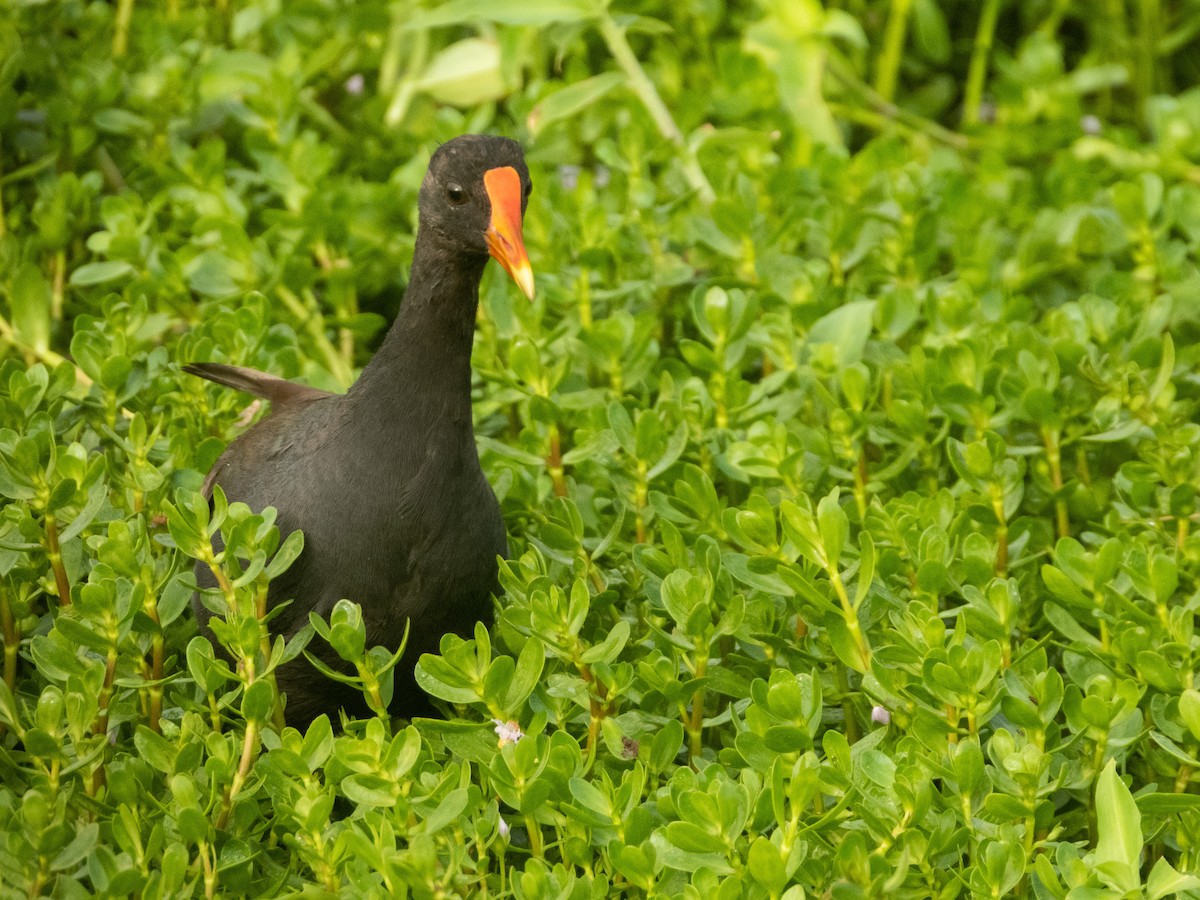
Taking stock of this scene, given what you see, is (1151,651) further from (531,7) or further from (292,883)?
(531,7)

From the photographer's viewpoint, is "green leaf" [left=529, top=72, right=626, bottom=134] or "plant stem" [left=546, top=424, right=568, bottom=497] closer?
"plant stem" [left=546, top=424, right=568, bottom=497]

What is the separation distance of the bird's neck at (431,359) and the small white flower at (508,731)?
475 millimetres

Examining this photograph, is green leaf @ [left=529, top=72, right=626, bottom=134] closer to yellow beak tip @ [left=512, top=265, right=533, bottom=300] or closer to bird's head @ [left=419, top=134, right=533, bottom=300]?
bird's head @ [left=419, top=134, right=533, bottom=300]

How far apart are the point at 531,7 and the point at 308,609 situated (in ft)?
5.65

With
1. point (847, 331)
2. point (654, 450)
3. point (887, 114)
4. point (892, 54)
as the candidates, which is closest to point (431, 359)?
point (654, 450)

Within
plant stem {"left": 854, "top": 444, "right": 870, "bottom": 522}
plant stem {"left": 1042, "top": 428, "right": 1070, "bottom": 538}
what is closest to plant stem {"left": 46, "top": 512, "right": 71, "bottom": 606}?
plant stem {"left": 854, "top": 444, "right": 870, "bottom": 522}

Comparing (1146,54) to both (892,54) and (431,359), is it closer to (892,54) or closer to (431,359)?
(892,54)

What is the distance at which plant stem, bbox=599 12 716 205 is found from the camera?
3.52m

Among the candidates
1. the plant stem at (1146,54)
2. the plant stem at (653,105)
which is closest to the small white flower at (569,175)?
the plant stem at (653,105)

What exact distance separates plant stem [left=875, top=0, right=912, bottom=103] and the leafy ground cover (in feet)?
0.04

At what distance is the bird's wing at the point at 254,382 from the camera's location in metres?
2.63

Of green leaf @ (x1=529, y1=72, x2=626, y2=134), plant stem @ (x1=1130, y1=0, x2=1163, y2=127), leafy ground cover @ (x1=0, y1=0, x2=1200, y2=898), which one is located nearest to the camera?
leafy ground cover @ (x1=0, y1=0, x2=1200, y2=898)

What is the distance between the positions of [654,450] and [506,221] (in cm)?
47

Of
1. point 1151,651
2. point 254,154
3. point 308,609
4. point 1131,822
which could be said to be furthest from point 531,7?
point 1131,822
